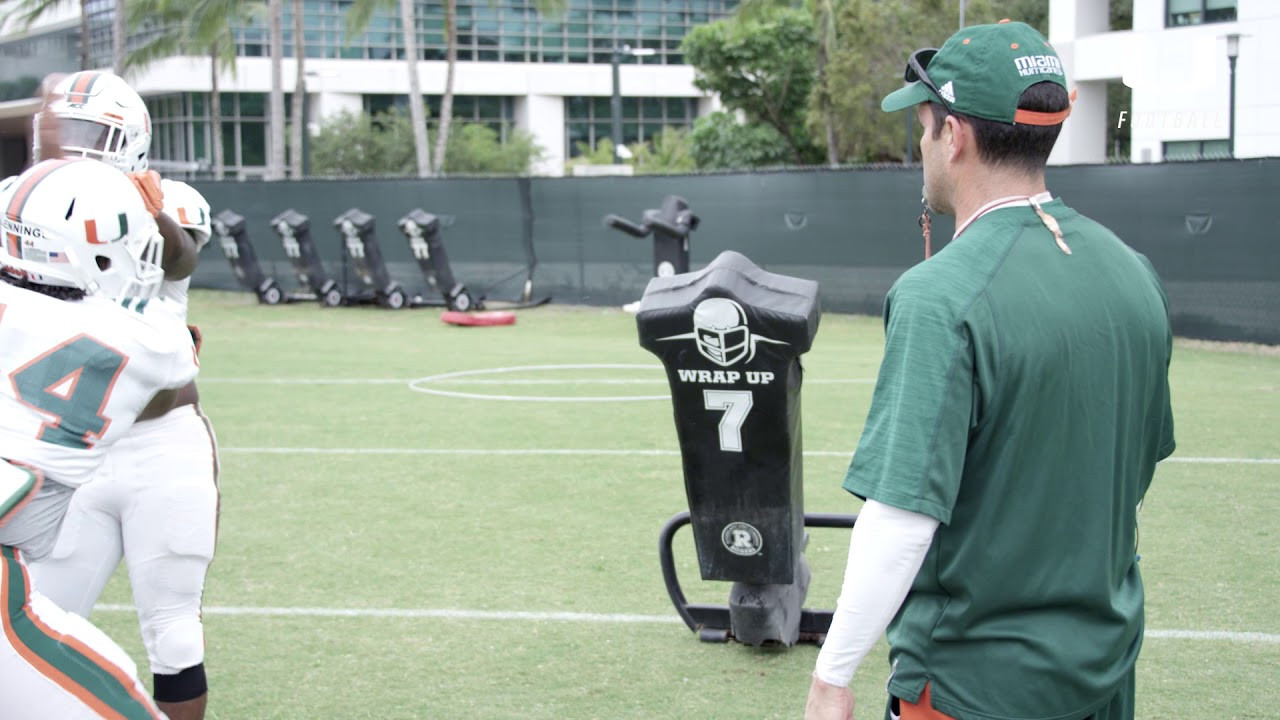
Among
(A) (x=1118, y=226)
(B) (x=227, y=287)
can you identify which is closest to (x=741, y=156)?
(B) (x=227, y=287)

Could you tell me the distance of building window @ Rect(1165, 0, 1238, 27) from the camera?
838 inches

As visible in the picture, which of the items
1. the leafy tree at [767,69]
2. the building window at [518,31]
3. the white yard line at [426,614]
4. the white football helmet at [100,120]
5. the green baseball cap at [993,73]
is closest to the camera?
the green baseball cap at [993,73]

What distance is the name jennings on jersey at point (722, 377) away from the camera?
4648 mm

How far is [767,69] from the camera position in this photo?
167 feet

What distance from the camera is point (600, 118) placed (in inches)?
2650

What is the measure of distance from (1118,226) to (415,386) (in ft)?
28.4

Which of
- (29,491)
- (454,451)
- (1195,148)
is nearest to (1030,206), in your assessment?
(29,491)

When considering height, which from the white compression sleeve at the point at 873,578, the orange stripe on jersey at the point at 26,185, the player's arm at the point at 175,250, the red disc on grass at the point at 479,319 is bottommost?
the red disc on grass at the point at 479,319

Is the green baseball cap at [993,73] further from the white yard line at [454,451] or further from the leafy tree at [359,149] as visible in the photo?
the leafy tree at [359,149]

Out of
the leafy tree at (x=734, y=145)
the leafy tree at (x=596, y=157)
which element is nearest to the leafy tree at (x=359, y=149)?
the leafy tree at (x=596, y=157)

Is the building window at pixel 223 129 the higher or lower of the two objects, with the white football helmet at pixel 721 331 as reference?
higher

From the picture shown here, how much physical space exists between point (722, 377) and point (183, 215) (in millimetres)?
1955

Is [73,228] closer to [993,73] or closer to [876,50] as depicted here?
[993,73]

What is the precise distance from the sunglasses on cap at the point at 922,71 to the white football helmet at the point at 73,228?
191 centimetres
